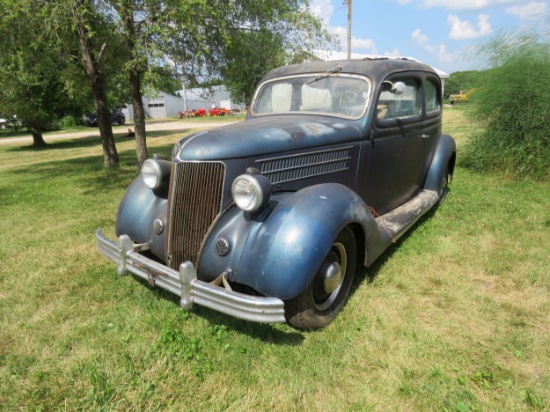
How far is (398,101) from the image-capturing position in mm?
3836

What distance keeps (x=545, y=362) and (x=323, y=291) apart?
1401 mm

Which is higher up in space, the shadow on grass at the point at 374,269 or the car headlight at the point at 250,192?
the car headlight at the point at 250,192

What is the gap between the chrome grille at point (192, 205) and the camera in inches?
97.1

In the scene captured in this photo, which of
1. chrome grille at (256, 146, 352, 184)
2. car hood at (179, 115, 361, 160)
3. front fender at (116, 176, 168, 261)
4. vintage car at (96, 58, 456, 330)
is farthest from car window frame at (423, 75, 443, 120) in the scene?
front fender at (116, 176, 168, 261)

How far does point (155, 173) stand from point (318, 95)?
1.73 m

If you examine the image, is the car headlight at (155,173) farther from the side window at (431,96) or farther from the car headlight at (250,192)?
the side window at (431,96)

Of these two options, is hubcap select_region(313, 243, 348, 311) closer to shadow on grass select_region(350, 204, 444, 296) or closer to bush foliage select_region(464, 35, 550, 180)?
shadow on grass select_region(350, 204, 444, 296)

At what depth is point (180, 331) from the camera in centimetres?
260

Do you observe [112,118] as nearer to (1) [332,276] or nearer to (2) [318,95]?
(2) [318,95]

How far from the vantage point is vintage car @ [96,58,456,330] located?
7.34 feet

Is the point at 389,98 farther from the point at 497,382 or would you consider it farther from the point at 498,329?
the point at 497,382

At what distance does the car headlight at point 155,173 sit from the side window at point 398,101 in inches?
78.4

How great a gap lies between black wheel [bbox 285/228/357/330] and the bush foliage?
524 cm

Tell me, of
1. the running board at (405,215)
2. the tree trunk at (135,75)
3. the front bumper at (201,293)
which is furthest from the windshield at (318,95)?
the tree trunk at (135,75)
